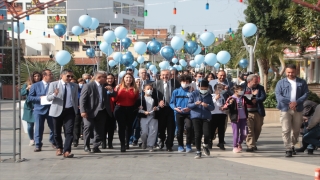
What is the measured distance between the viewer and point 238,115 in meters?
12.8

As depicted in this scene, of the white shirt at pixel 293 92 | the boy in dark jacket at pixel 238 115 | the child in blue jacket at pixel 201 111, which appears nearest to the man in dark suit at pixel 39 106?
the child in blue jacket at pixel 201 111

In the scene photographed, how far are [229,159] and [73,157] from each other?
3106 millimetres

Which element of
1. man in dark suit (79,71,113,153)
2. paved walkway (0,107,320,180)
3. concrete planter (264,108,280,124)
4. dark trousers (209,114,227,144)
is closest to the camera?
paved walkway (0,107,320,180)

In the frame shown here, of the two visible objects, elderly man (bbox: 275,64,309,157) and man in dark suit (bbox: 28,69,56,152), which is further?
man in dark suit (bbox: 28,69,56,152)

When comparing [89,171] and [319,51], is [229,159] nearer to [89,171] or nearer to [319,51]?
[89,171]

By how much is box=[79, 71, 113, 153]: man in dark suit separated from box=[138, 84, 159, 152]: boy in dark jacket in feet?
2.94

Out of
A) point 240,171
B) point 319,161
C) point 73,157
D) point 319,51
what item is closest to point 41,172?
point 73,157

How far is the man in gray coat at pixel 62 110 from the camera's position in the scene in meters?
11.9

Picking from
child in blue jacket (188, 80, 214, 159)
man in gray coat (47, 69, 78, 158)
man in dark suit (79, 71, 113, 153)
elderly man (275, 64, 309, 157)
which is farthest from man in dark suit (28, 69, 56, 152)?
elderly man (275, 64, 309, 157)

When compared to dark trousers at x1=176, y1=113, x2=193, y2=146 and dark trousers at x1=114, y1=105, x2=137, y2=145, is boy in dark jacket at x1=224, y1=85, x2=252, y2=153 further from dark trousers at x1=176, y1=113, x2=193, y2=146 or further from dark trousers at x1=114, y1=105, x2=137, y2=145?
dark trousers at x1=114, y1=105, x2=137, y2=145

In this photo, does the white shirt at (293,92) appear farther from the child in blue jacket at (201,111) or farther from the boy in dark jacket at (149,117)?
the boy in dark jacket at (149,117)

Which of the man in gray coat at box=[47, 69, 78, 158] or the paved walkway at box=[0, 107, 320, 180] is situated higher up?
the man in gray coat at box=[47, 69, 78, 158]

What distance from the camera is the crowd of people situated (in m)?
12.0

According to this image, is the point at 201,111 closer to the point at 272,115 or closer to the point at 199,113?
the point at 199,113
